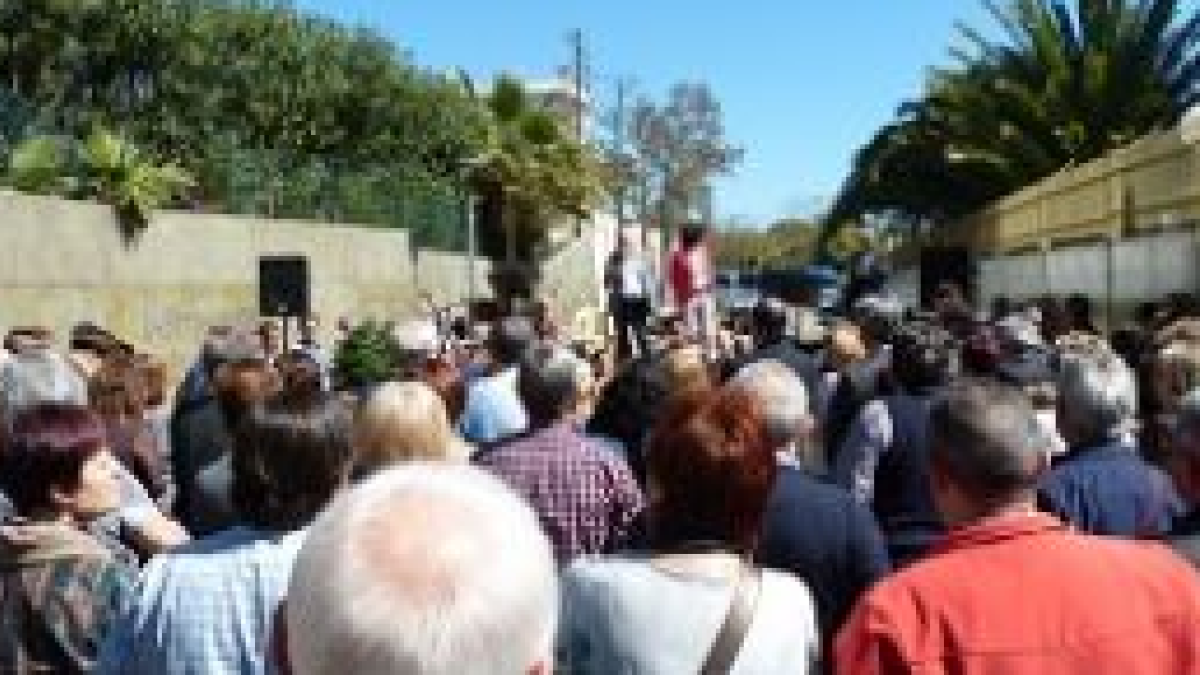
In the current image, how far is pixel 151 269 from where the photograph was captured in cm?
2308

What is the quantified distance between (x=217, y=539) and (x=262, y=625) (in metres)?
0.25

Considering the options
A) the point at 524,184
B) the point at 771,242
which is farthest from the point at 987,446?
the point at 771,242

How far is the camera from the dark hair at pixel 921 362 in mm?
9305

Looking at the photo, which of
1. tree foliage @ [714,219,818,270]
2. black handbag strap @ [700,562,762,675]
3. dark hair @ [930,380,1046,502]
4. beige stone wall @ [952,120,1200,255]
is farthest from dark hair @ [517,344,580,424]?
tree foliage @ [714,219,818,270]

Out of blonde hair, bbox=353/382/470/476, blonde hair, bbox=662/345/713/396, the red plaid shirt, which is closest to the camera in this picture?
blonde hair, bbox=353/382/470/476

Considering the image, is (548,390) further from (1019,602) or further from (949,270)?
(949,270)

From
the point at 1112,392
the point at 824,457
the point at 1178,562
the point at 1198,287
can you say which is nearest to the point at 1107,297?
the point at 1198,287

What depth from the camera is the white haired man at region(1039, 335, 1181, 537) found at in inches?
269

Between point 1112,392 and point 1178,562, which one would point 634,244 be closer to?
point 1112,392

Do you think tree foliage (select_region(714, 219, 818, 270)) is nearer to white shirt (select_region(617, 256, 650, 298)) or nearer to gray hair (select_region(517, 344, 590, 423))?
white shirt (select_region(617, 256, 650, 298))

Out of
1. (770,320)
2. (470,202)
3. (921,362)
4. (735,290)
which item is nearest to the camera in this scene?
(921,362)

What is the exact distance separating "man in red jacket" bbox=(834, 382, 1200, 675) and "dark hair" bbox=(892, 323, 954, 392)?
4.41 m

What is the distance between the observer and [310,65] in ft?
114

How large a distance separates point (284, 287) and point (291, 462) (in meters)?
15.1
